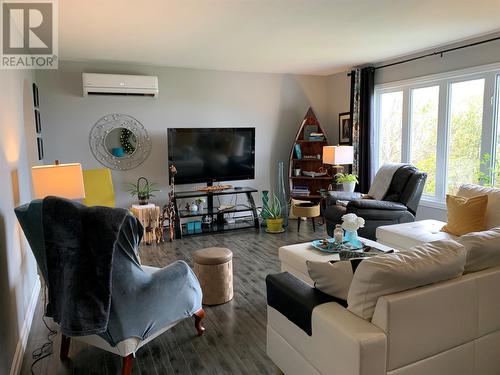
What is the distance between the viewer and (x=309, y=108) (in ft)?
21.4

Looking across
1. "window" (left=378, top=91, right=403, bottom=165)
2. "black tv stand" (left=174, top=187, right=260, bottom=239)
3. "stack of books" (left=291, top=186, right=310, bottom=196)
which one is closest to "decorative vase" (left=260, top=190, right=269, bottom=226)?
"black tv stand" (left=174, top=187, right=260, bottom=239)

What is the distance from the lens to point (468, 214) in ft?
11.2

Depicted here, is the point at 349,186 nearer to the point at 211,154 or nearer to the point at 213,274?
the point at 211,154

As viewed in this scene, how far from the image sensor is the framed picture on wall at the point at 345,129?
6285 mm

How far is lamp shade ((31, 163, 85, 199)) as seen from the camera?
2.71 m

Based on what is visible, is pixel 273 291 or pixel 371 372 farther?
→ pixel 273 291

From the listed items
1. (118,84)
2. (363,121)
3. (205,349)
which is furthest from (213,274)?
(363,121)

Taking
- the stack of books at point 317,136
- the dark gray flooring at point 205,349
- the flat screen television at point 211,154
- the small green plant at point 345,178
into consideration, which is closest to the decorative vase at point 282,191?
the flat screen television at point 211,154

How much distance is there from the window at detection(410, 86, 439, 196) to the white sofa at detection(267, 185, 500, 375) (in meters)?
3.54

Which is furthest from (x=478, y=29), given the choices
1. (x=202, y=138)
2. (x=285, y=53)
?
(x=202, y=138)

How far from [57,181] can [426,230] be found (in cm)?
330

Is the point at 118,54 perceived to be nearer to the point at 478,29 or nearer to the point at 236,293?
the point at 236,293

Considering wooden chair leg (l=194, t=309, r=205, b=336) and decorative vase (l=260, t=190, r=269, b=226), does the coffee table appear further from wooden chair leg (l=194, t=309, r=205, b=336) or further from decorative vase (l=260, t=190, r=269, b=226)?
decorative vase (l=260, t=190, r=269, b=226)

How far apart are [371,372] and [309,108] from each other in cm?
549
